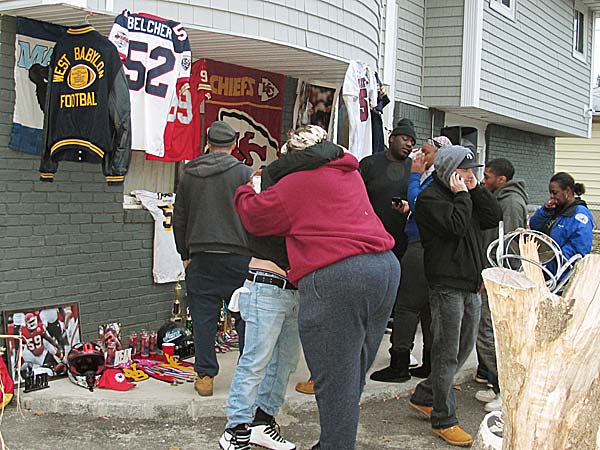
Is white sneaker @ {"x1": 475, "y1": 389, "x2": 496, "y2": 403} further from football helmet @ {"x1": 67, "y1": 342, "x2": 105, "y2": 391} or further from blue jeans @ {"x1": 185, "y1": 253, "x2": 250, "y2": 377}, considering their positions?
football helmet @ {"x1": 67, "y1": 342, "x2": 105, "y2": 391}

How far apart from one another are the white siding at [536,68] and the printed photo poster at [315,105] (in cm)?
457

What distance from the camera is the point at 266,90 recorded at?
833 centimetres

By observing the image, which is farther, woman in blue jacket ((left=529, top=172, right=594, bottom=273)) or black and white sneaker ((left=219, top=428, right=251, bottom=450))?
woman in blue jacket ((left=529, top=172, right=594, bottom=273))

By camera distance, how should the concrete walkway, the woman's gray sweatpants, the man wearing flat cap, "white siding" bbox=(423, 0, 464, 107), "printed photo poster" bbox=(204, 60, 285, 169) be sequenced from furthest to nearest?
"white siding" bbox=(423, 0, 464, 107)
"printed photo poster" bbox=(204, 60, 285, 169)
the man wearing flat cap
the concrete walkway
the woman's gray sweatpants

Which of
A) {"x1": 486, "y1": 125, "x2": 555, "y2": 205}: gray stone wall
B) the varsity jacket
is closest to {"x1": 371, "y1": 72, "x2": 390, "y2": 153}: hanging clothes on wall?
the varsity jacket

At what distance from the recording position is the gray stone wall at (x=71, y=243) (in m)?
5.96

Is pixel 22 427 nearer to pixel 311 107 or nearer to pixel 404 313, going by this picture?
pixel 404 313

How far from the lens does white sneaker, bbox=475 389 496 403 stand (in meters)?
6.39

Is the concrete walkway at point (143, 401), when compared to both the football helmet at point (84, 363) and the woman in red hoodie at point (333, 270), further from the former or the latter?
the woman in red hoodie at point (333, 270)

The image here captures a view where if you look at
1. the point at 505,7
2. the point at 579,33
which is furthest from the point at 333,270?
the point at 579,33

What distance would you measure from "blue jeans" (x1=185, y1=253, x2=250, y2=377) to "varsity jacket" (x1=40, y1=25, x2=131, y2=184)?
0.85 meters

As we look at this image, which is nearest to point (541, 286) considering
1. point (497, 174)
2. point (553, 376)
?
point (553, 376)

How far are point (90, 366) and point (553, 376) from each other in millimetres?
3895

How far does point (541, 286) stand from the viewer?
321 centimetres
